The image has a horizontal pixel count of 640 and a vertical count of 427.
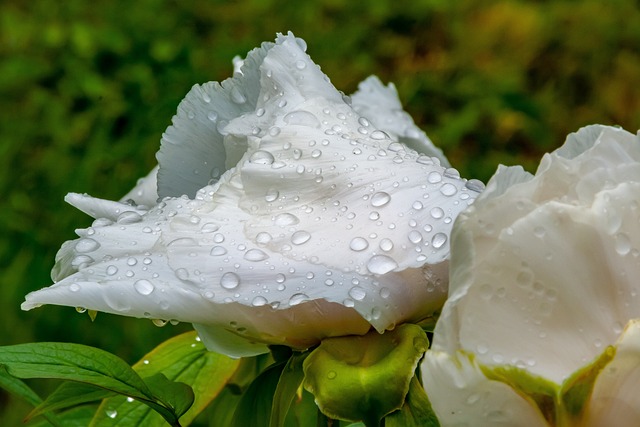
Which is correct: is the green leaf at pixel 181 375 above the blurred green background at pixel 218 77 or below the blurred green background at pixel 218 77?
above

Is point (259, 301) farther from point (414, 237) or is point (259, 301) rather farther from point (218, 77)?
point (218, 77)

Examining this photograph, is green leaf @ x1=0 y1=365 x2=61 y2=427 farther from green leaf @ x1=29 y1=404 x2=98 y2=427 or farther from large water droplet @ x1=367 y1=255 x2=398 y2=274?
large water droplet @ x1=367 y1=255 x2=398 y2=274

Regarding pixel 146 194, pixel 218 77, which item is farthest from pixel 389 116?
pixel 218 77

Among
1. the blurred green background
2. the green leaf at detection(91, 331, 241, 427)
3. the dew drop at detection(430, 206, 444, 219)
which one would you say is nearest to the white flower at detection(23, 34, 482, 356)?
the dew drop at detection(430, 206, 444, 219)

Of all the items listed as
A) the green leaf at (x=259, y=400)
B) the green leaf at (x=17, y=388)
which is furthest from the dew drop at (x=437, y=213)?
the green leaf at (x=17, y=388)

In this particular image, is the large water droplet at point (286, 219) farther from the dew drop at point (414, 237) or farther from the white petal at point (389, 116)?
the white petal at point (389, 116)
